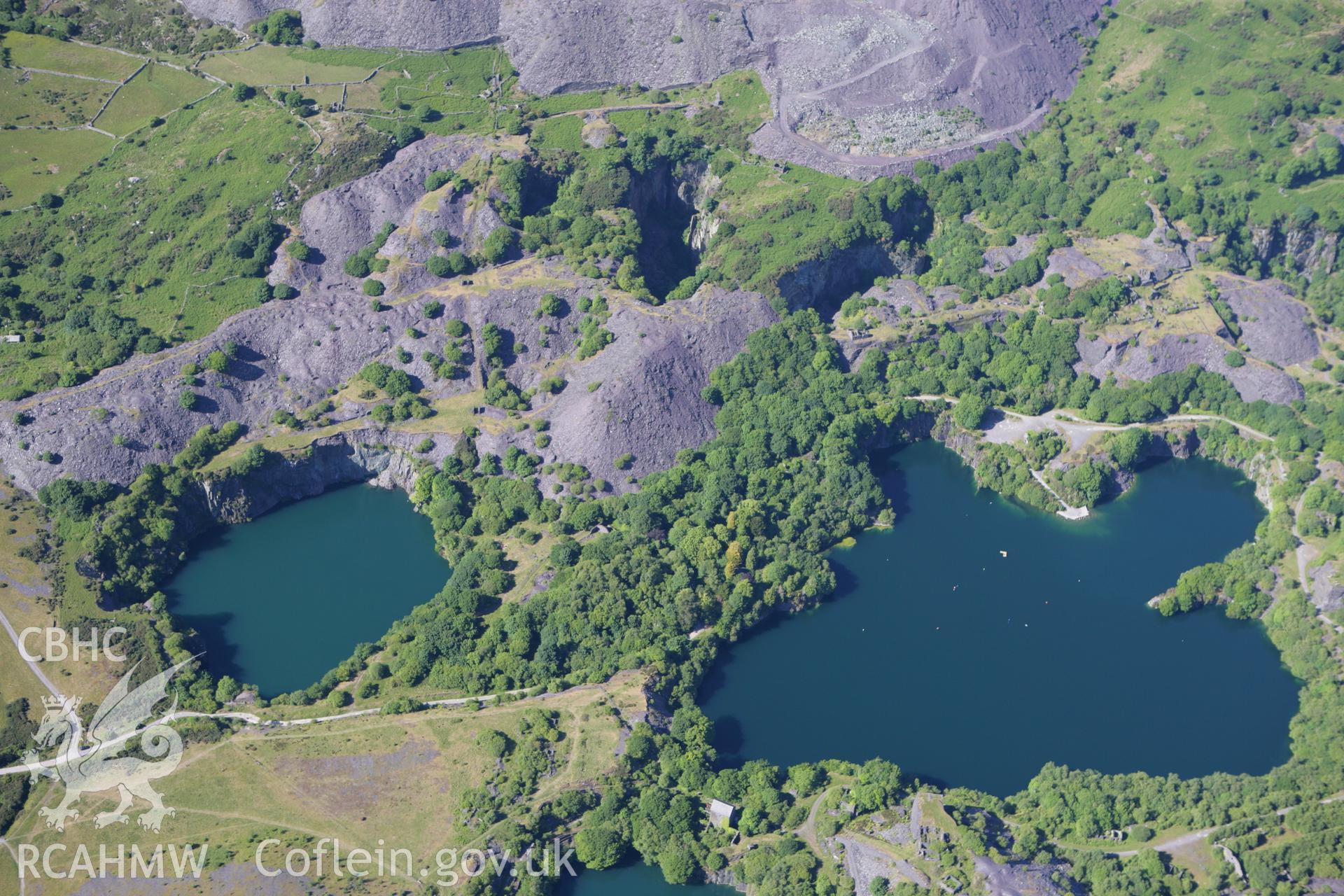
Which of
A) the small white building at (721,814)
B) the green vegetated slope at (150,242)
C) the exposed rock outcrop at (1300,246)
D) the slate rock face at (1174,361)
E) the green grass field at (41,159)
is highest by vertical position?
the green grass field at (41,159)

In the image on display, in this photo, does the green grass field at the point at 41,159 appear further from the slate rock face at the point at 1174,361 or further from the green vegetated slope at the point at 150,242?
the slate rock face at the point at 1174,361

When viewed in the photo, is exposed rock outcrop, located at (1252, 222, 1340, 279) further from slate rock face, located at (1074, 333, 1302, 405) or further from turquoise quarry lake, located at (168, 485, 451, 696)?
turquoise quarry lake, located at (168, 485, 451, 696)

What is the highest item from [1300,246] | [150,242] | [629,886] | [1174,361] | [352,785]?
[150,242]

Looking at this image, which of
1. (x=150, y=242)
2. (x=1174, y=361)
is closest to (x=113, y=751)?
(x=150, y=242)

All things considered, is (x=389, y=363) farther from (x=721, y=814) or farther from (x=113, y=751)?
(x=721, y=814)

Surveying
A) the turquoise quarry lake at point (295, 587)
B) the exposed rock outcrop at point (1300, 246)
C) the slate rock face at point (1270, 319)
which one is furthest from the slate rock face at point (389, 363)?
the exposed rock outcrop at point (1300, 246)

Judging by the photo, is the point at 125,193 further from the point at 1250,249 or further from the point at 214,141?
the point at 1250,249
